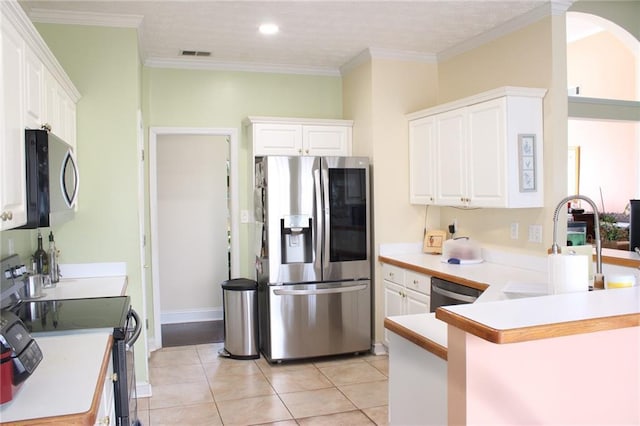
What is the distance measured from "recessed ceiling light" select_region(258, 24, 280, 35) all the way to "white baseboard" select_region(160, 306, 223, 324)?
131 inches

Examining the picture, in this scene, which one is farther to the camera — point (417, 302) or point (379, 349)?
point (379, 349)

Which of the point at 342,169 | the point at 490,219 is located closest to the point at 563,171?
the point at 490,219

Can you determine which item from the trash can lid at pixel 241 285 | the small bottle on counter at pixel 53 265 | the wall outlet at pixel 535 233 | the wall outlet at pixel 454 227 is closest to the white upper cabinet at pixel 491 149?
the wall outlet at pixel 535 233

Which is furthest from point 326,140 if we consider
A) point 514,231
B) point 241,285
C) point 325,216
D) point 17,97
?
point 17,97

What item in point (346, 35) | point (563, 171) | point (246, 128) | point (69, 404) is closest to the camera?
point (69, 404)

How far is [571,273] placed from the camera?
1915 mm

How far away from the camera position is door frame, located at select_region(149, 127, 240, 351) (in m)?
4.74

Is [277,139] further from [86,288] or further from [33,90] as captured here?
[33,90]

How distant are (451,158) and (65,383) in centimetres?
318

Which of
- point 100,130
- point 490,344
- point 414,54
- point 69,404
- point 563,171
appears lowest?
point 69,404

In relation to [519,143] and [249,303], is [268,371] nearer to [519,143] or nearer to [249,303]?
[249,303]

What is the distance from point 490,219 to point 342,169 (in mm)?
1262

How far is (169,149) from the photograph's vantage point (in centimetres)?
588

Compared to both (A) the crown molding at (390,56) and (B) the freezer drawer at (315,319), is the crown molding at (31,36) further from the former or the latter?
(A) the crown molding at (390,56)
